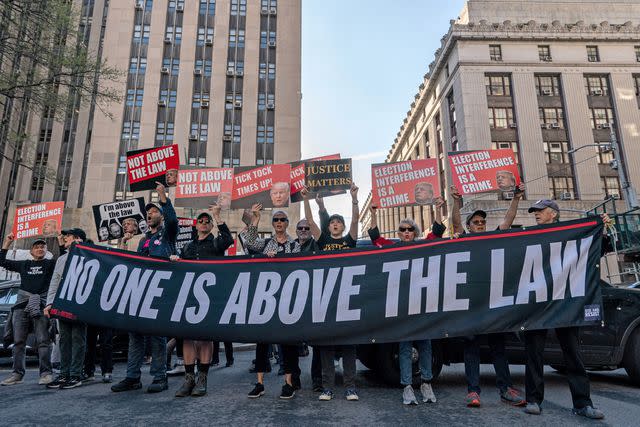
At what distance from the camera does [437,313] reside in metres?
4.75

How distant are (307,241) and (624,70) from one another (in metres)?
50.0

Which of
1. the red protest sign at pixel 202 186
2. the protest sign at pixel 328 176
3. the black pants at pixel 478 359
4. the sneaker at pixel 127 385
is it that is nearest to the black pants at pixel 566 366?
the black pants at pixel 478 359

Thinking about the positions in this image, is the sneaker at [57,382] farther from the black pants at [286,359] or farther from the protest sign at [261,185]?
the protest sign at [261,185]

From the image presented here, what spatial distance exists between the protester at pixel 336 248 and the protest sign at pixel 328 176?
3202 mm

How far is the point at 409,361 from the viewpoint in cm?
481

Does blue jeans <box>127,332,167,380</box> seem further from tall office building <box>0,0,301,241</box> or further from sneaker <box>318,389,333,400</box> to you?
tall office building <box>0,0,301,241</box>

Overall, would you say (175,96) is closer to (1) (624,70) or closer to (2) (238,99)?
(2) (238,99)

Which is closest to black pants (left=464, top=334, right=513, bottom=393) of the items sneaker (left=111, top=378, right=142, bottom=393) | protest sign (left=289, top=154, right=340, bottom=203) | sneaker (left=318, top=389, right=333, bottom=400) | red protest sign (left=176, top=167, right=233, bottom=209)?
sneaker (left=318, top=389, right=333, bottom=400)

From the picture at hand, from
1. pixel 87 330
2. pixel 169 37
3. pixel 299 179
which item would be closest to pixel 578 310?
pixel 87 330

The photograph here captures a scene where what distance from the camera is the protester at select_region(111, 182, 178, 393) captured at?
536 cm

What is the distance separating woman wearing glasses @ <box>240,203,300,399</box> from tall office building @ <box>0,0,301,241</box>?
3462 cm

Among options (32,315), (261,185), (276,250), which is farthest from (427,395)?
(261,185)

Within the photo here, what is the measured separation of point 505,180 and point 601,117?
135ft

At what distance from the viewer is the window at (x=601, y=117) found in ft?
135
